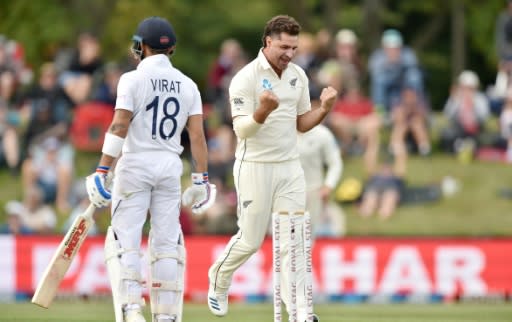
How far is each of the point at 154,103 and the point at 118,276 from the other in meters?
1.33

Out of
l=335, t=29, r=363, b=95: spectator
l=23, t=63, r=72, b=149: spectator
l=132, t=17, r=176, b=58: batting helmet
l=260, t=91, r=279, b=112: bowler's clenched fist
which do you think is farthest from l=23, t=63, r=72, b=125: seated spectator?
l=260, t=91, r=279, b=112: bowler's clenched fist

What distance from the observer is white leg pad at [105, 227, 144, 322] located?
997 cm

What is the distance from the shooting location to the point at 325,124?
20156mm

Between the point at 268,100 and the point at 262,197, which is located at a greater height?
the point at 268,100

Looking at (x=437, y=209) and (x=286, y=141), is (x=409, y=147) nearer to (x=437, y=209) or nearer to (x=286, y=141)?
(x=437, y=209)

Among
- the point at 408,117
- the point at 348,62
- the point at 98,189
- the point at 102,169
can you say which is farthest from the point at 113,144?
the point at 348,62

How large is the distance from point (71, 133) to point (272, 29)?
35.4 feet

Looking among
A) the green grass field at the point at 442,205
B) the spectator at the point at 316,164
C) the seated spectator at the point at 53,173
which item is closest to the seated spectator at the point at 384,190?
the green grass field at the point at 442,205

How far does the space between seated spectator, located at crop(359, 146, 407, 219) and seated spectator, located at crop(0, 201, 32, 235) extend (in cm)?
511

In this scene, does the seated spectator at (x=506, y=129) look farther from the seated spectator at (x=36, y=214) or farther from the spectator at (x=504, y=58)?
the seated spectator at (x=36, y=214)

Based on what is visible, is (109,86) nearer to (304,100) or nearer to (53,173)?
(53,173)

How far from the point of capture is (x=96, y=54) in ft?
69.2

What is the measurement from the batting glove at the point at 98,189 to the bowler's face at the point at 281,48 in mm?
1826

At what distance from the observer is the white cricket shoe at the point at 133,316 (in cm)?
986
